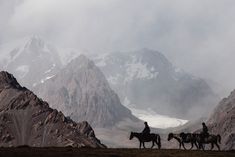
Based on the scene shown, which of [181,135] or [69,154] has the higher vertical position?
[181,135]

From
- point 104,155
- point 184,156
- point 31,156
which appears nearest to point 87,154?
point 104,155

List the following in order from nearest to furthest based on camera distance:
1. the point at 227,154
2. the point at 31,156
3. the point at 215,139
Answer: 1. the point at 31,156
2. the point at 227,154
3. the point at 215,139

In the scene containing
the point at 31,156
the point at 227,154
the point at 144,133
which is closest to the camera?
the point at 31,156

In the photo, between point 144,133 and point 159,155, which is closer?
point 159,155

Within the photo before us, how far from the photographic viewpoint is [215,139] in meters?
99.0

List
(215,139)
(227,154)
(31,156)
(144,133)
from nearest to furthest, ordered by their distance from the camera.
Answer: (31,156) → (227,154) → (144,133) → (215,139)

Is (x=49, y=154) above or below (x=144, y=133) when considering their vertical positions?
below

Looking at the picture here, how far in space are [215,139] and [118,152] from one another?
28.9m

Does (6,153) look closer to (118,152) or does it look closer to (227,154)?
(118,152)

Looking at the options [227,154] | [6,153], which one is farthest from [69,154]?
[227,154]

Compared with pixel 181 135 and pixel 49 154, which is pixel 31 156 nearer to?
pixel 49 154

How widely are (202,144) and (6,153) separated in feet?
126

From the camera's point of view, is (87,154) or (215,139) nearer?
(87,154)

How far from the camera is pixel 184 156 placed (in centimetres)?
7212
